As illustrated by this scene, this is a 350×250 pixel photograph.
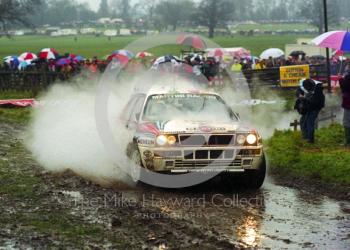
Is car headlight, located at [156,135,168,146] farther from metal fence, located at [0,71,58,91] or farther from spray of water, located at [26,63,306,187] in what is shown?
metal fence, located at [0,71,58,91]

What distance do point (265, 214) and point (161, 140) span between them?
212 centimetres

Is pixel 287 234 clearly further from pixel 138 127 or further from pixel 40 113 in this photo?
pixel 40 113

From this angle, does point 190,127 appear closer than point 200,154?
No

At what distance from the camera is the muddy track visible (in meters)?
7.16

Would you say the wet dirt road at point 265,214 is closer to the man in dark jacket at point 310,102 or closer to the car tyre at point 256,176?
the car tyre at point 256,176

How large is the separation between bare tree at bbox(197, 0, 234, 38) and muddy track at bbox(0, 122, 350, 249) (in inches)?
4547

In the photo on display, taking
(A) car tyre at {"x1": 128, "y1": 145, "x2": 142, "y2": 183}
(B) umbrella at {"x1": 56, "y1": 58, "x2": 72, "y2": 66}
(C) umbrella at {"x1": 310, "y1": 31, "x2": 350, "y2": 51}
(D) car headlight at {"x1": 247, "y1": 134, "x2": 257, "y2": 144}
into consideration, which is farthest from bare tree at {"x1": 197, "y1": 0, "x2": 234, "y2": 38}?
(D) car headlight at {"x1": 247, "y1": 134, "x2": 257, "y2": 144}

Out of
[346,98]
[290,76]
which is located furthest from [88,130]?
[290,76]

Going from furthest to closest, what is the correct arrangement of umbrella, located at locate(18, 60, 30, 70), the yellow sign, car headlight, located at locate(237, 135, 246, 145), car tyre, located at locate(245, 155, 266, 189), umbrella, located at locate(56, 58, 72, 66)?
umbrella, located at locate(18, 60, 30, 70) → umbrella, located at locate(56, 58, 72, 66) → the yellow sign → car tyre, located at locate(245, 155, 266, 189) → car headlight, located at locate(237, 135, 246, 145)

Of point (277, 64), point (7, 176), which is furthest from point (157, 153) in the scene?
point (277, 64)

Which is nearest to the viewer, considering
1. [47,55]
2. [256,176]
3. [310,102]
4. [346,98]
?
[256,176]

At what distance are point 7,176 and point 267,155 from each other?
5.33m

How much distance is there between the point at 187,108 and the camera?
37.3 feet

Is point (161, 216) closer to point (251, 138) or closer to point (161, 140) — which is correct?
point (161, 140)
